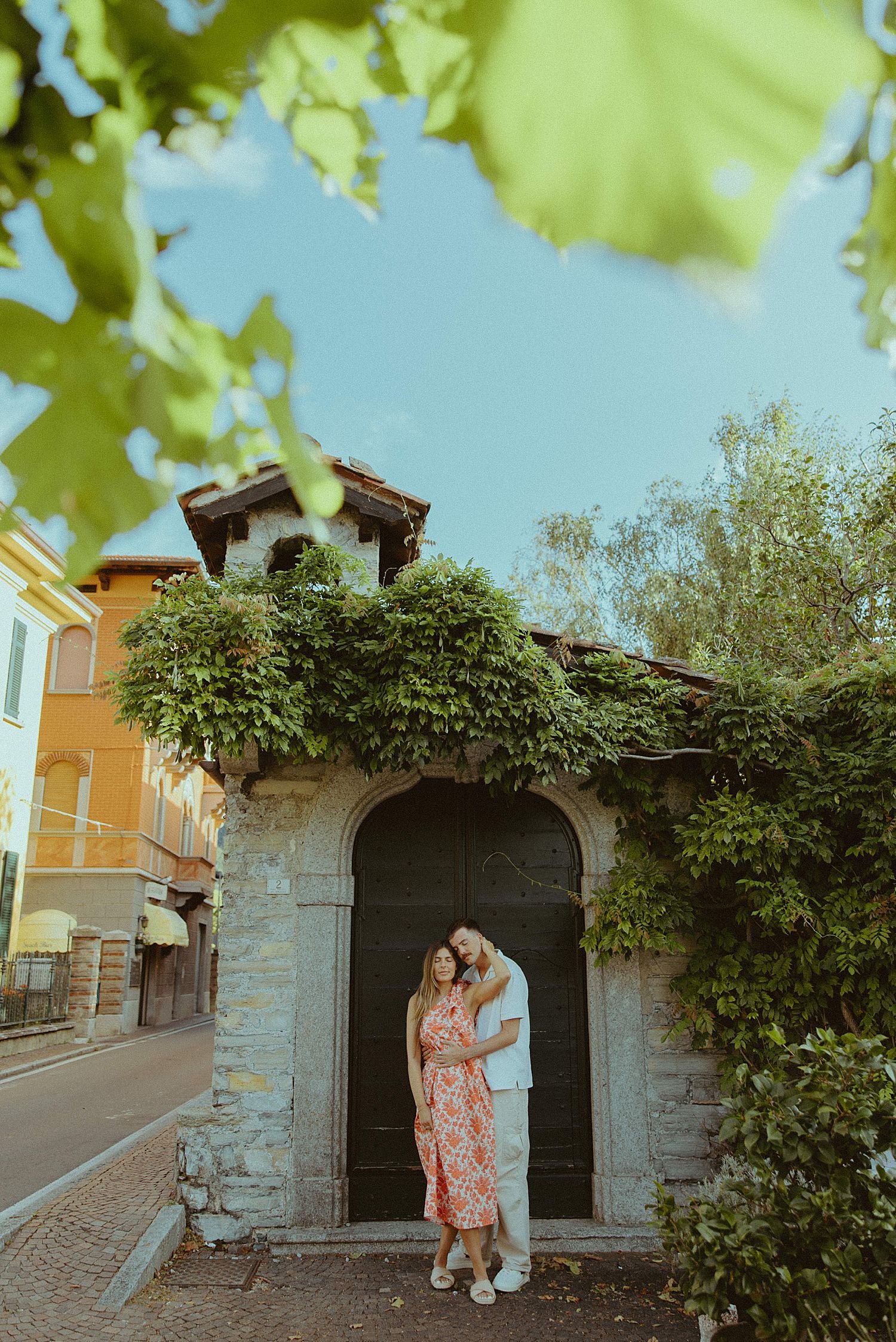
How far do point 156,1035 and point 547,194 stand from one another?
21.7 metres

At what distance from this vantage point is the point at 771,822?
5.43m

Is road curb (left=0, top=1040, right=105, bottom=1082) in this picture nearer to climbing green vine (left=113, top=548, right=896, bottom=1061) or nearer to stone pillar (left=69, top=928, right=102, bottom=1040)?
stone pillar (left=69, top=928, right=102, bottom=1040)

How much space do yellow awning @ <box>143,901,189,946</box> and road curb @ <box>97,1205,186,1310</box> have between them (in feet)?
55.4

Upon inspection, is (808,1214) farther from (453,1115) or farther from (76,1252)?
(76,1252)

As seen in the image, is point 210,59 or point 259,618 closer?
point 210,59

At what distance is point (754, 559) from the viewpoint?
48.3 ft

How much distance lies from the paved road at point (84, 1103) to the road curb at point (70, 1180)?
0.17 metres

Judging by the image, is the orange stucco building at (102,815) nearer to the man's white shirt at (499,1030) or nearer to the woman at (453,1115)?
the woman at (453,1115)

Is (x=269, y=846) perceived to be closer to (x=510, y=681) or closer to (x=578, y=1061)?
(x=510, y=681)

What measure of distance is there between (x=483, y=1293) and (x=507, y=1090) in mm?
921

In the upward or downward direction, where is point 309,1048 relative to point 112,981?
upward

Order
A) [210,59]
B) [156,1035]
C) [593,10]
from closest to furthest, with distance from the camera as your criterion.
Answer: [593,10] → [210,59] → [156,1035]

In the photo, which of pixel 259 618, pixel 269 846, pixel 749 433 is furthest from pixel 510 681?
pixel 749 433

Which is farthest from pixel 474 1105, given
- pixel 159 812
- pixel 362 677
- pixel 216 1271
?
pixel 159 812
